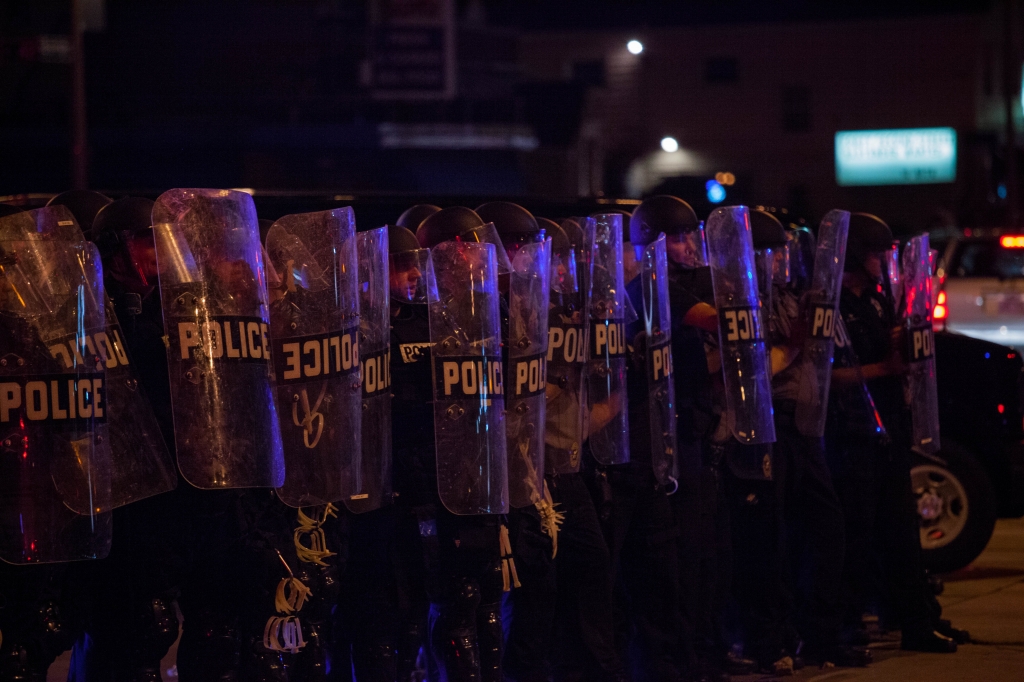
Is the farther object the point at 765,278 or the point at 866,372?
the point at 866,372


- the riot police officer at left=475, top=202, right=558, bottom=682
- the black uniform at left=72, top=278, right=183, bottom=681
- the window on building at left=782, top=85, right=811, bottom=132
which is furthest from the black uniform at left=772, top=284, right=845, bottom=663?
the window on building at left=782, top=85, right=811, bottom=132

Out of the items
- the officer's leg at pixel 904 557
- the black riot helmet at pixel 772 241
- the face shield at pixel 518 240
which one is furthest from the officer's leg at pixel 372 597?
the officer's leg at pixel 904 557

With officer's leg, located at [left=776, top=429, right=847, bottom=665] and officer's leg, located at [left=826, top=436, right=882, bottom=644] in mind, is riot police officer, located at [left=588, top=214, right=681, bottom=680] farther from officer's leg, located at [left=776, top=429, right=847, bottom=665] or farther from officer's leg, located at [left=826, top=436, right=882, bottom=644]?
officer's leg, located at [left=826, top=436, right=882, bottom=644]

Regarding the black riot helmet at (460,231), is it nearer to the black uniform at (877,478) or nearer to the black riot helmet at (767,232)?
the black riot helmet at (767,232)

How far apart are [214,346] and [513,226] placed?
148 cm

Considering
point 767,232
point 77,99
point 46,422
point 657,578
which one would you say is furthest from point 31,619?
point 77,99

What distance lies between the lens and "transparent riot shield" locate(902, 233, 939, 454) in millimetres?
6152

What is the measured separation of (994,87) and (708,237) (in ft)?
128

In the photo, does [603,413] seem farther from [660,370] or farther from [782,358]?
[782,358]

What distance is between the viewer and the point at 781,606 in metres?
5.79

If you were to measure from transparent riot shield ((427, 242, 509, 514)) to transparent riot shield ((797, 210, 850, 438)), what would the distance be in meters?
1.81

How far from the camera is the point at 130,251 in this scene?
14.9 feet

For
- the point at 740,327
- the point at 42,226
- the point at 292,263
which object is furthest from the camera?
the point at 740,327

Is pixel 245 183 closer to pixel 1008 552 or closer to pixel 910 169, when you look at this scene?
pixel 1008 552
